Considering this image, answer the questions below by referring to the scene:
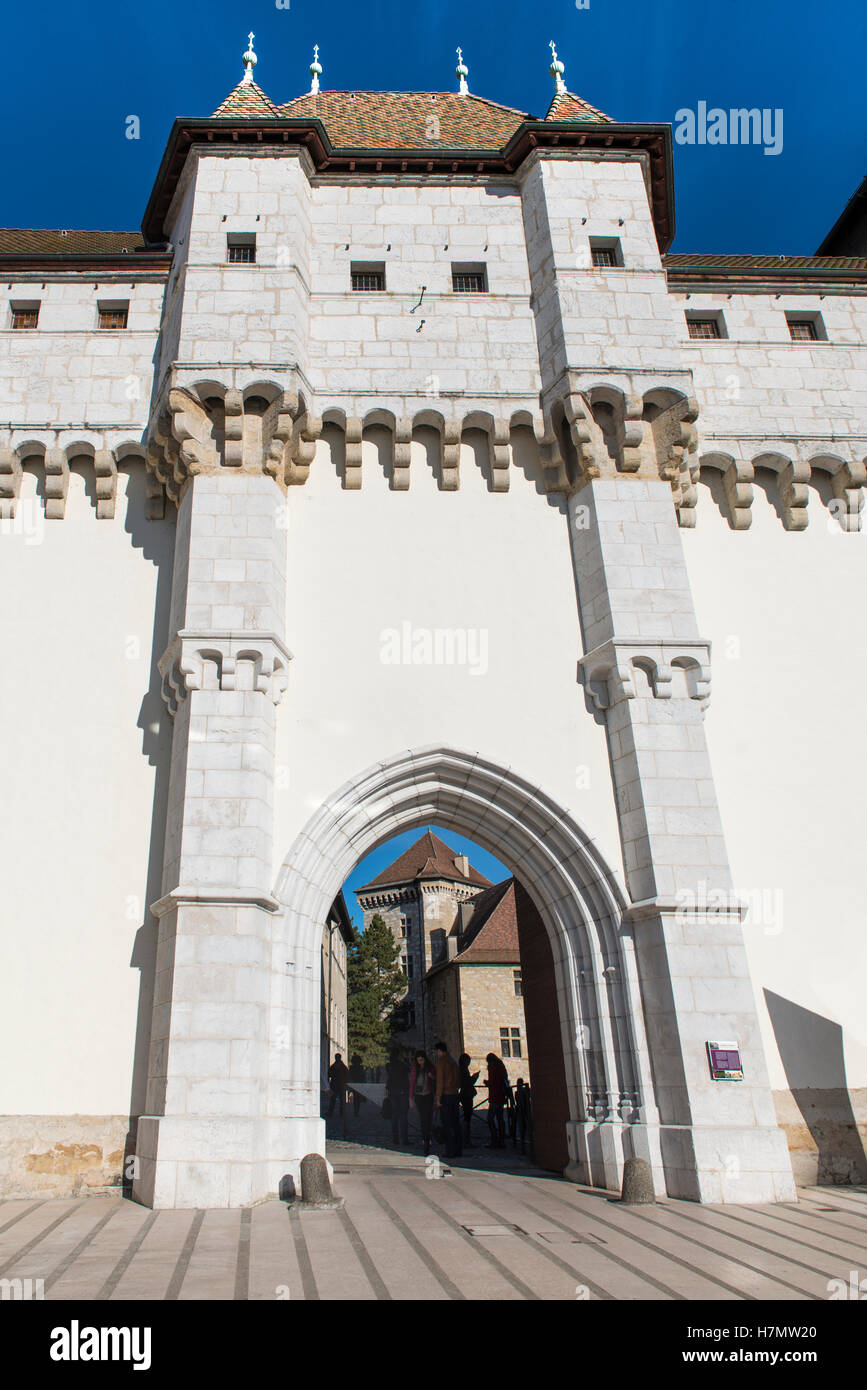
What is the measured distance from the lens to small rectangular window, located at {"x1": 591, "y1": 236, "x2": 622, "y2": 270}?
11.6m

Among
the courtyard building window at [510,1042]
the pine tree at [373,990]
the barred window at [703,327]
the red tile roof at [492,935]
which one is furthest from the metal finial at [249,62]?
the pine tree at [373,990]

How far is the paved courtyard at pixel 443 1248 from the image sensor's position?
4.60m

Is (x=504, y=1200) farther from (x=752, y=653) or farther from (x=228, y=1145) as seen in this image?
(x=752, y=653)

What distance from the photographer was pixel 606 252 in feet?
38.6

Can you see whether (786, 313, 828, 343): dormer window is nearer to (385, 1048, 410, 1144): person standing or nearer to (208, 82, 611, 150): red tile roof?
(208, 82, 611, 150): red tile roof

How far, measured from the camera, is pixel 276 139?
1191 cm

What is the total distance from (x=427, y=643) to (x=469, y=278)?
18.2ft

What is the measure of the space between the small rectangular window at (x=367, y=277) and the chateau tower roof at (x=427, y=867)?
43.7 m

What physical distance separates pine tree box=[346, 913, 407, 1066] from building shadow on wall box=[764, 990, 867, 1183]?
130 ft

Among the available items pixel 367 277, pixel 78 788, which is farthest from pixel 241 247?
pixel 78 788

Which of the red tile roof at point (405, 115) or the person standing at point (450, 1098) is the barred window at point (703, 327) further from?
the person standing at point (450, 1098)

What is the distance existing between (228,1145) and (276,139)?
12405 millimetres

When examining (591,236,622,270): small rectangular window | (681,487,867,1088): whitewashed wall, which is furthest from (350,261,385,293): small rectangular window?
(681,487,867,1088): whitewashed wall

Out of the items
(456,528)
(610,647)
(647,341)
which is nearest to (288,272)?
(456,528)
